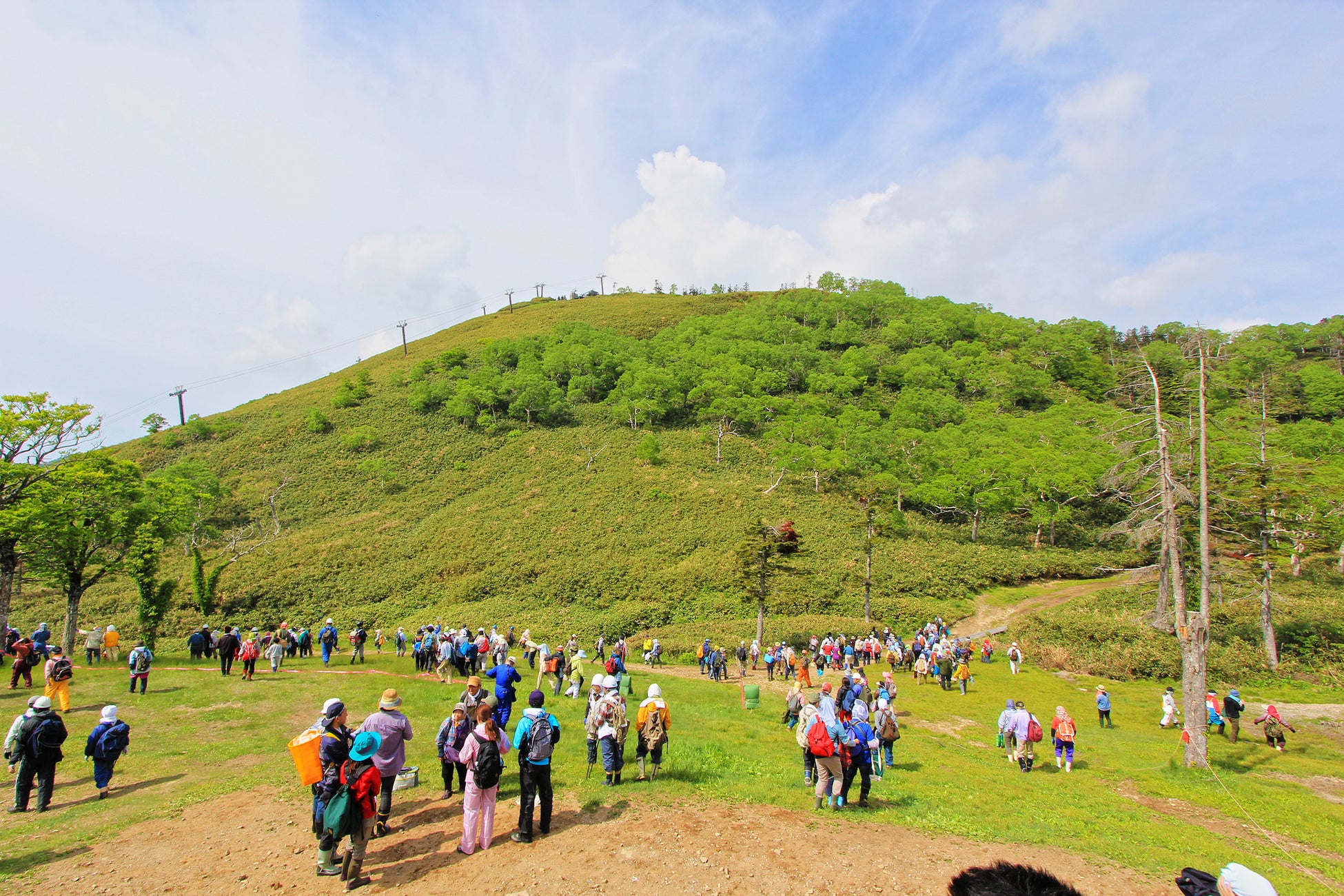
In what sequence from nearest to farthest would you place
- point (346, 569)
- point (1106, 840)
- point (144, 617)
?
point (1106, 840) → point (144, 617) → point (346, 569)

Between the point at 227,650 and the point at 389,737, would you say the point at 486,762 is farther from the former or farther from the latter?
the point at 227,650

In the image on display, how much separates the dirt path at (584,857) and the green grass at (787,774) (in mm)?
486

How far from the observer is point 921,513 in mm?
56500

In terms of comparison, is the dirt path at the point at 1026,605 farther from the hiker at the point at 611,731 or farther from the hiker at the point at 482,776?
the hiker at the point at 482,776

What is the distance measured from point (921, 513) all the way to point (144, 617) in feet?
188

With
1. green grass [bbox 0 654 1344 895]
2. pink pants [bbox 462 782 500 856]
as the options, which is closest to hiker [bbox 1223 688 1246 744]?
green grass [bbox 0 654 1344 895]

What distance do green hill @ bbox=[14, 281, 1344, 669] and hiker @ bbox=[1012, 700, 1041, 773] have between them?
783 centimetres

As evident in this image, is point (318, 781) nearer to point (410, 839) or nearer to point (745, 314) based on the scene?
point (410, 839)

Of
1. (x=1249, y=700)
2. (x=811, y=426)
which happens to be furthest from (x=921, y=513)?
(x=1249, y=700)

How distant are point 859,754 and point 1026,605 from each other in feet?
118

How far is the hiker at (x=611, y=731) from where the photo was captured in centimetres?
962

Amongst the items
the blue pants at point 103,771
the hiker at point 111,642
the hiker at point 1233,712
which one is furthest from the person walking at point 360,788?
the hiker at point 111,642

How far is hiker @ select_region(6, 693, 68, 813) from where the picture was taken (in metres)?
8.84

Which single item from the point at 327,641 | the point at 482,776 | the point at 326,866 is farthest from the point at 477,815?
the point at 327,641
